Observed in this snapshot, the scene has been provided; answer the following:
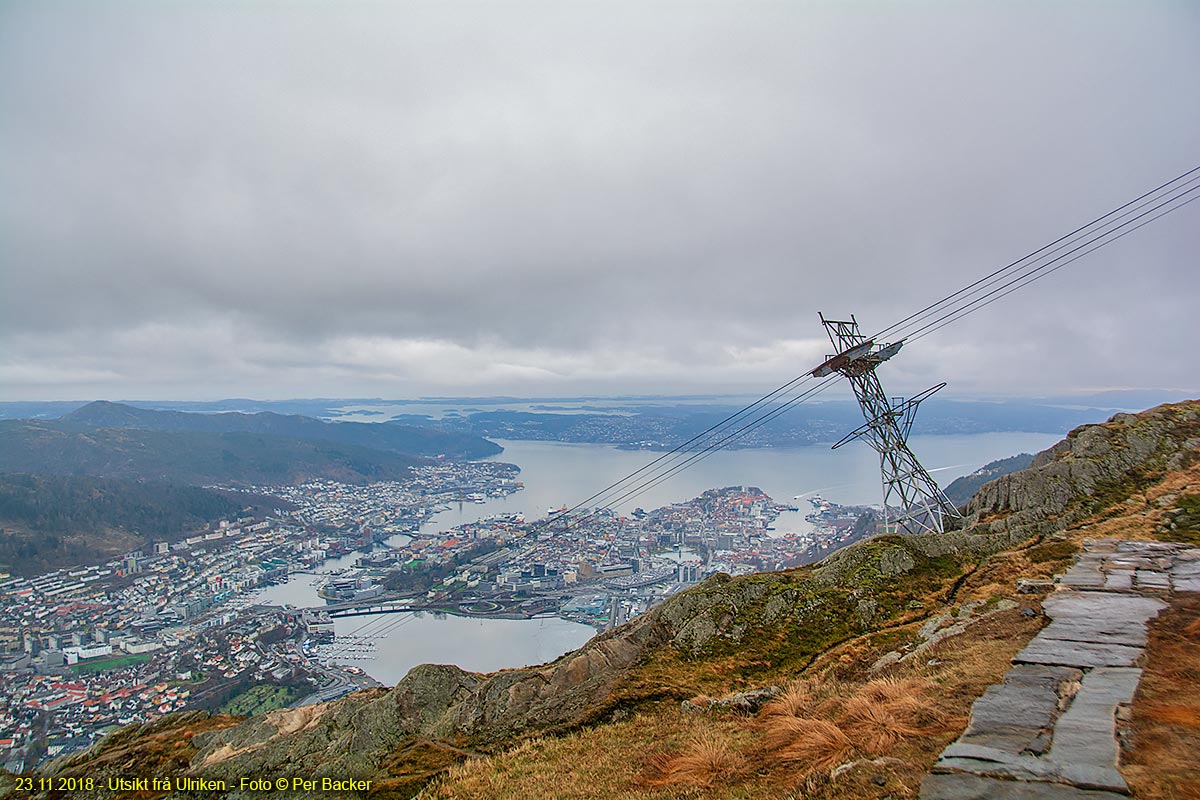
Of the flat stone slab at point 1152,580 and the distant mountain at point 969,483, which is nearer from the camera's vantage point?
the flat stone slab at point 1152,580

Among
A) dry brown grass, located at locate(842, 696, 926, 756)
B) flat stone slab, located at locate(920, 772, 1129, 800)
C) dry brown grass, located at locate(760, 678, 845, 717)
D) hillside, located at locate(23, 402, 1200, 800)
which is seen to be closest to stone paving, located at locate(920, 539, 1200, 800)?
flat stone slab, located at locate(920, 772, 1129, 800)

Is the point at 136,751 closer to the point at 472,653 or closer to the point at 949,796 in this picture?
the point at 949,796

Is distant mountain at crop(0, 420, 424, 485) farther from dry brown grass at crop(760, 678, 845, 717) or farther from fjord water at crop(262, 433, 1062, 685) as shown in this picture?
dry brown grass at crop(760, 678, 845, 717)

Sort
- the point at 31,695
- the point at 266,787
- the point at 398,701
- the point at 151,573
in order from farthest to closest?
1. the point at 151,573
2. the point at 31,695
3. the point at 398,701
4. the point at 266,787

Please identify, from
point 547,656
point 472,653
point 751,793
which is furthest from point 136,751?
point 472,653

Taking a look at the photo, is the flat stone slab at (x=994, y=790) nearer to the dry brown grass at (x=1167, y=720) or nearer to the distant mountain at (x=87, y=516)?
the dry brown grass at (x=1167, y=720)

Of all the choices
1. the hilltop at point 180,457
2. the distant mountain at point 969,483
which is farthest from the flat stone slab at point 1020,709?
the hilltop at point 180,457

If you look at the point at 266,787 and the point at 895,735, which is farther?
the point at 266,787
